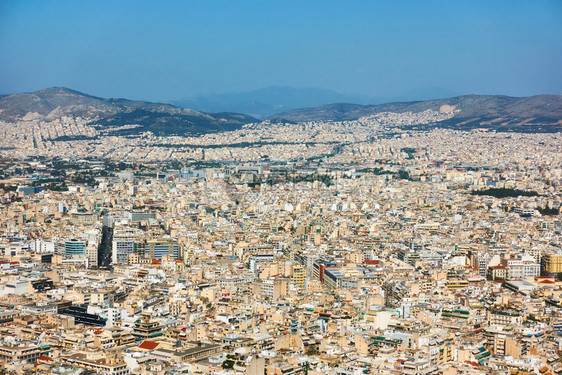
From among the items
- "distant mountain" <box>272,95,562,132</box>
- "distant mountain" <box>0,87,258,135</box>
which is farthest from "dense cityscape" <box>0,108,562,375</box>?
"distant mountain" <box>0,87,258,135</box>

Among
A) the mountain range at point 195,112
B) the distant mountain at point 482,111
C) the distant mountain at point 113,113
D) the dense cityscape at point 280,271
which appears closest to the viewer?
the dense cityscape at point 280,271

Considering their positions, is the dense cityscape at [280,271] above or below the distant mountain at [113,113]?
below

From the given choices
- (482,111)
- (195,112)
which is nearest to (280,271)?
(482,111)

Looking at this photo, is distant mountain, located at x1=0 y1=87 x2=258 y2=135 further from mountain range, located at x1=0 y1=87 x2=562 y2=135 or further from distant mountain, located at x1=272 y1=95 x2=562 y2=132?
distant mountain, located at x1=272 y1=95 x2=562 y2=132

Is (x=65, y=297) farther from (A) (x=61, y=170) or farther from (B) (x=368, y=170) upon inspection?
(B) (x=368, y=170)

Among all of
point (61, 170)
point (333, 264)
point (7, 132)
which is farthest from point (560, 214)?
point (7, 132)

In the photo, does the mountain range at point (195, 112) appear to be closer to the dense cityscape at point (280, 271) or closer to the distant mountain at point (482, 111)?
the distant mountain at point (482, 111)

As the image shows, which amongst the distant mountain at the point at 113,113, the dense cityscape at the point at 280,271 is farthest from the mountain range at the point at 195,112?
the dense cityscape at the point at 280,271
